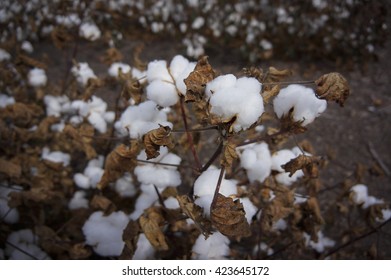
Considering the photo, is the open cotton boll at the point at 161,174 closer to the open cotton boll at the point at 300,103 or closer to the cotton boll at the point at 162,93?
the cotton boll at the point at 162,93

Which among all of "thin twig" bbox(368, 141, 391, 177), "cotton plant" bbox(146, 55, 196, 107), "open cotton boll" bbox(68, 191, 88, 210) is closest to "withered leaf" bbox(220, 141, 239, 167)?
"cotton plant" bbox(146, 55, 196, 107)

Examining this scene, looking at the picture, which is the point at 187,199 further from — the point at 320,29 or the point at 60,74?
the point at 320,29

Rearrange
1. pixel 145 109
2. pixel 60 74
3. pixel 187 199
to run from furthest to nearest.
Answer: pixel 60 74 < pixel 145 109 < pixel 187 199

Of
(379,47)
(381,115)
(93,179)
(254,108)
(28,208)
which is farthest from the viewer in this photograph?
(379,47)

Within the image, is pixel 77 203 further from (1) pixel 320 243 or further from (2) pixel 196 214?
(1) pixel 320 243

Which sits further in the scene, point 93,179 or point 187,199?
point 93,179

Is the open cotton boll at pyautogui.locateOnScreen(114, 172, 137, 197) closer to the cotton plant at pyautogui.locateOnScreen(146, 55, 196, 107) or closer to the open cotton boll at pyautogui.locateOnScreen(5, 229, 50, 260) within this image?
the open cotton boll at pyautogui.locateOnScreen(5, 229, 50, 260)
